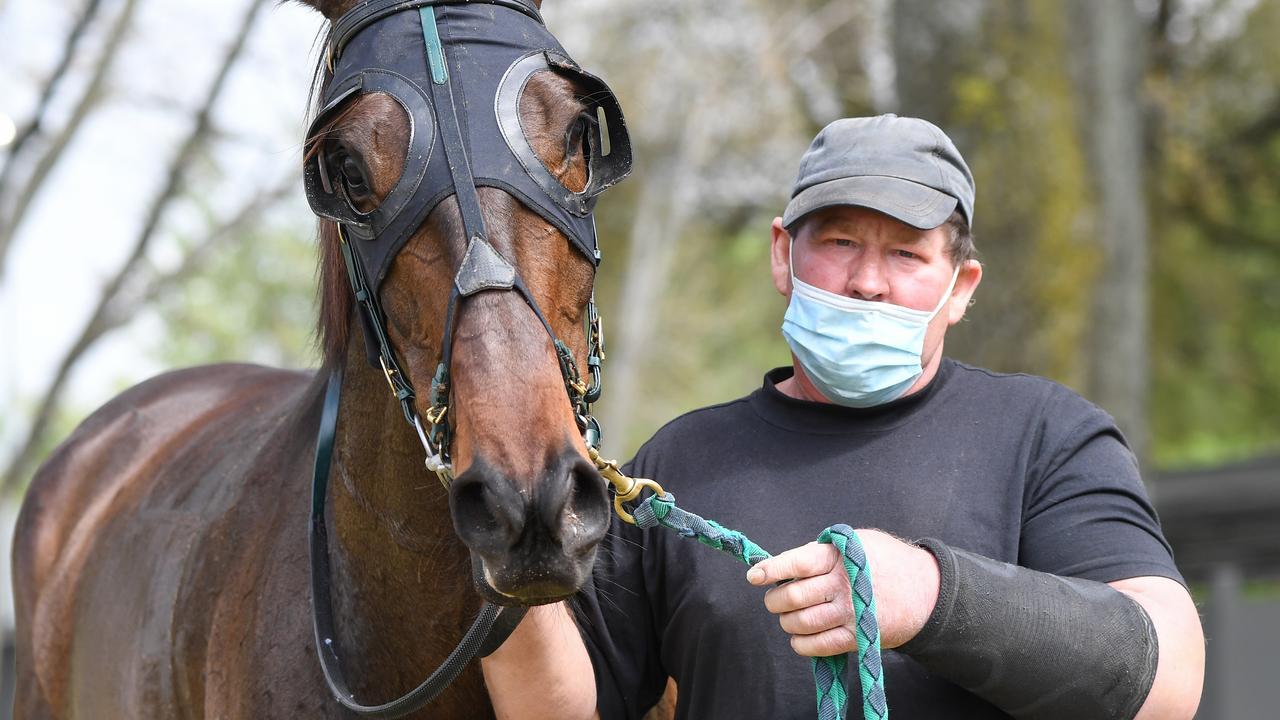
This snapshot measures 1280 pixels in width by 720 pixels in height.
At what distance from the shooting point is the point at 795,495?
8.23 feet

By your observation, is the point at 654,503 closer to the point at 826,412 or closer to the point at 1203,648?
the point at 826,412

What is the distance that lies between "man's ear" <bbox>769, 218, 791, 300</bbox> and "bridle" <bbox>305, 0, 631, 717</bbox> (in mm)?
511

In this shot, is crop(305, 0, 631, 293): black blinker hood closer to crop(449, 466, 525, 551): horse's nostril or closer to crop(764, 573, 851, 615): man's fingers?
crop(449, 466, 525, 551): horse's nostril

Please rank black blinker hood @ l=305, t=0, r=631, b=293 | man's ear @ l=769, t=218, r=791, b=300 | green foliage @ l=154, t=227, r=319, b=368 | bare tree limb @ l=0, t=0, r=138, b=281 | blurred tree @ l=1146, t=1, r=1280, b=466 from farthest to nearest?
green foliage @ l=154, t=227, r=319, b=368
blurred tree @ l=1146, t=1, r=1280, b=466
bare tree limb @ l=0, t=0, r=138, b=281
man's ear @ l=769, t=218, r=791, b=300
black blinker hood @ l=305, t=0, r=631, b=293

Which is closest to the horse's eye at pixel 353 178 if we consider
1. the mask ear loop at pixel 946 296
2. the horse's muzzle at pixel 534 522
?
the horse's muzzle at pixel 534 522

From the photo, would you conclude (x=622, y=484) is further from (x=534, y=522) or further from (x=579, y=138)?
(x=579, y=138)

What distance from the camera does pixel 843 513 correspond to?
2455mm

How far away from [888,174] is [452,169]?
84cm

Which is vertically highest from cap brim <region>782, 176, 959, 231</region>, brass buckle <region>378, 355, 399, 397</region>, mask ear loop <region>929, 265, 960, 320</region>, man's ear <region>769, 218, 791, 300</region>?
cap brim <region>782, 176, 959, 231</region>

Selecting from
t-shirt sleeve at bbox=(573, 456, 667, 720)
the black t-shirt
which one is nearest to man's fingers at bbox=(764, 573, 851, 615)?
the black t-shirt

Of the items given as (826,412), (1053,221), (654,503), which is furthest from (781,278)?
(1053,221)

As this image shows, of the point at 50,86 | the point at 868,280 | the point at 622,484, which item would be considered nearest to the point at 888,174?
the point at 868,280

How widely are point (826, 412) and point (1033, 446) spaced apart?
0.38m

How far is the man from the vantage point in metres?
2.16
